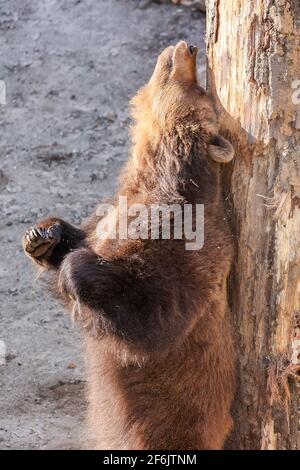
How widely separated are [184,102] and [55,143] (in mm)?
4403

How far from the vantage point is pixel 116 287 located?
13.9ft

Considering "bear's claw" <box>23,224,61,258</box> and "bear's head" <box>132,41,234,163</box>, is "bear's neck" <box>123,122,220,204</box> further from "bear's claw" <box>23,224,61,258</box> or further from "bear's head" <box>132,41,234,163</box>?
"bear's claw" <box>23,224,61,258</box>

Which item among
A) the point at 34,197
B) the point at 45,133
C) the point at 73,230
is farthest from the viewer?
the point at 45,133

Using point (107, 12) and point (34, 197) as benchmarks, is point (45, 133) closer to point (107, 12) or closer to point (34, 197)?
point (34, 197)

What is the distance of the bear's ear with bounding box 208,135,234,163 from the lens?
423cm

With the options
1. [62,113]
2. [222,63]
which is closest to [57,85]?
[62,113]

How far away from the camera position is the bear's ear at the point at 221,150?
423cm

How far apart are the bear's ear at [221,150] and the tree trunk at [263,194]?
0.09 m

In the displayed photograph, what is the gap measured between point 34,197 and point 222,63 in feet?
13.1

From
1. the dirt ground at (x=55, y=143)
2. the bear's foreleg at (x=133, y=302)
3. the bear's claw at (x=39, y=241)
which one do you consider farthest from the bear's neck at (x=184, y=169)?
the dirt ground at (x=55, y=143)

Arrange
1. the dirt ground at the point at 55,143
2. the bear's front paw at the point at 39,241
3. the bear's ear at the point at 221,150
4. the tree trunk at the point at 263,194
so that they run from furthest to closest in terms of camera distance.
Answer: the dirt ground at the point at 55,143 < the bear's front paw at the point at 39,241 < the bear's ear at the point at 221,150 < the tree trunk at the point at 263,194

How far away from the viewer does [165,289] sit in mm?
4258

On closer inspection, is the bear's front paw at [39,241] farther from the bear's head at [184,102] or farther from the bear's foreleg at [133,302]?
the bear's head at [184,102]

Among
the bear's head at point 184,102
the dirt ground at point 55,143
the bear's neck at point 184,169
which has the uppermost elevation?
the bear's head at point 184,102
